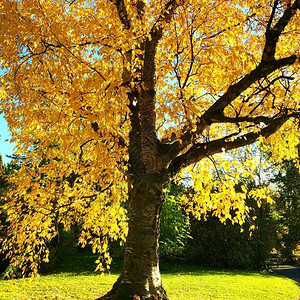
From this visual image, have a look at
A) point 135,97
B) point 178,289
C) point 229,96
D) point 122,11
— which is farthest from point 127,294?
point 122,11

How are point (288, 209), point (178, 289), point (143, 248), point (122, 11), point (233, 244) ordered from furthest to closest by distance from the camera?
1. point (288, 209)
2. point (233, 244)
3. point (178, 289)
4. point (122, 11)
5. point (143, 248)

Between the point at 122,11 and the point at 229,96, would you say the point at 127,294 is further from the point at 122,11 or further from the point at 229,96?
the point at 122,11

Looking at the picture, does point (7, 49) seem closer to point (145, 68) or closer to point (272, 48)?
point (145, 68)

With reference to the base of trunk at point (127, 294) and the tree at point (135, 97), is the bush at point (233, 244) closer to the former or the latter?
the tree at point (135, 97)

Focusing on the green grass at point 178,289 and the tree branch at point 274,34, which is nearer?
the tree branch at point 274,34

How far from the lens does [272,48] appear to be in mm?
4395

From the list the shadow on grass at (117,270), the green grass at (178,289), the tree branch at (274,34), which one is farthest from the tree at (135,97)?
the shadow on grass at (117,270)

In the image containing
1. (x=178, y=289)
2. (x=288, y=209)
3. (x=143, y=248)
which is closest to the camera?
(x=143, y=248)

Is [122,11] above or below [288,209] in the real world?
above

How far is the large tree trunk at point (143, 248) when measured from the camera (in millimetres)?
4449

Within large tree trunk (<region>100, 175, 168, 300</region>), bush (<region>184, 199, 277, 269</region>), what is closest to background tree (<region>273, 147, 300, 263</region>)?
bush (<region>184, 199, 277, 269</region>)

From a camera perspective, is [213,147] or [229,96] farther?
[213,147]

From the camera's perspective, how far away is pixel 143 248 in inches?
183

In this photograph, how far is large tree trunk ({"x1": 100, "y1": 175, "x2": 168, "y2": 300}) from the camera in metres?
4.45
